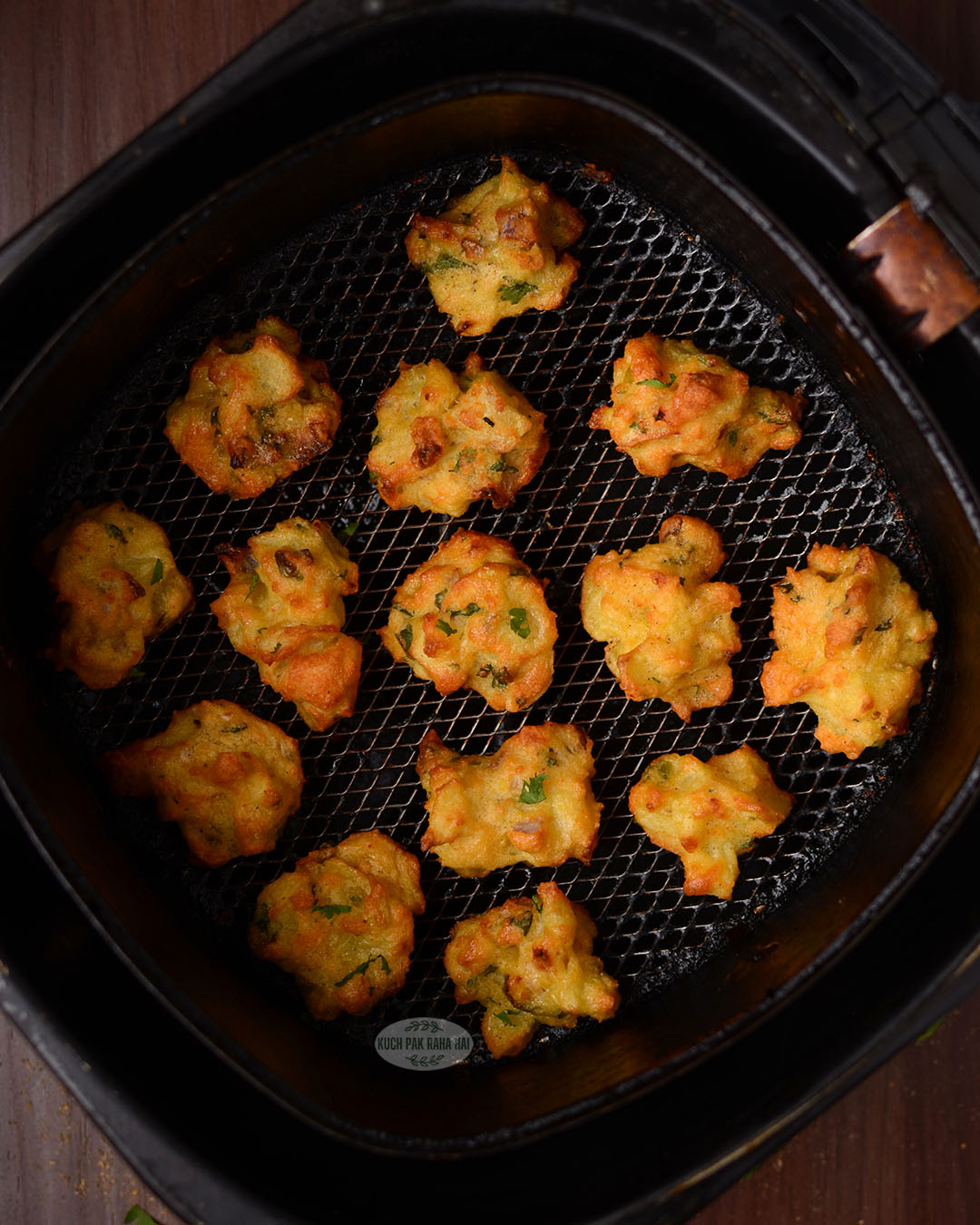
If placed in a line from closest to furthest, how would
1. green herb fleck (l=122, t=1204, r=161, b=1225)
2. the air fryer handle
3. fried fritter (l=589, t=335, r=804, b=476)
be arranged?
1. the air fryer handle
2. fried fritter (l=589, t=335, r=804, b=476)
3. green herb fleck (l=122, t=1204, r=161, b=1225)

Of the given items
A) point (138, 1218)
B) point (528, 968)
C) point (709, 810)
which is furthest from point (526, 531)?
point (138, 1218)

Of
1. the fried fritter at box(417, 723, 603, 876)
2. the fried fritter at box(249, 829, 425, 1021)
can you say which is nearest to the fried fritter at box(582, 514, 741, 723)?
the fried fritter at box(417, 723, 603, 876)

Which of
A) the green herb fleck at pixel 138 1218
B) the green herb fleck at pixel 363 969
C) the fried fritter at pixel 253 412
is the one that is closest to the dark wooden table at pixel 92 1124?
the green herb fleck at pixel 138 1218

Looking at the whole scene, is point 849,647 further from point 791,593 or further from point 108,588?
point 108,588


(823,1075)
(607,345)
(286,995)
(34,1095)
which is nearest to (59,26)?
(607,345)

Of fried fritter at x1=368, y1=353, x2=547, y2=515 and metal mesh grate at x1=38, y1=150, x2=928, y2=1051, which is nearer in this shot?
fried fritter at x1=368, y1=353, x2=547, y2=515

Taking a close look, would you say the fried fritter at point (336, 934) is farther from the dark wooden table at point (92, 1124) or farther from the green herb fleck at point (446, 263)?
the green herb fleck at point (446, 263)

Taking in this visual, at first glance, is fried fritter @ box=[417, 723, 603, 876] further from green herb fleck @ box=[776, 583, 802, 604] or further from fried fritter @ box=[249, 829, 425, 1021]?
green herb fleck @ box=[776, 583, 802, 604]
